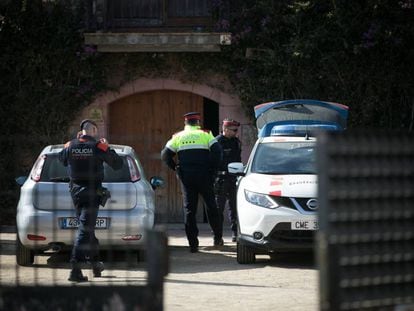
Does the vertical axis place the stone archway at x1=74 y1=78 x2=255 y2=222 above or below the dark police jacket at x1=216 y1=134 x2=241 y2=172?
above

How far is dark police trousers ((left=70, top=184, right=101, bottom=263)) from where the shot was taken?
7723 millimetres

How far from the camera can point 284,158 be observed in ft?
40.7

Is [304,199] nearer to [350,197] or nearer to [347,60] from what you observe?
[347,60]

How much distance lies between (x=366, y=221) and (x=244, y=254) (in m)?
8.17

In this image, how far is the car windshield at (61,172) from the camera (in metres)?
11.6

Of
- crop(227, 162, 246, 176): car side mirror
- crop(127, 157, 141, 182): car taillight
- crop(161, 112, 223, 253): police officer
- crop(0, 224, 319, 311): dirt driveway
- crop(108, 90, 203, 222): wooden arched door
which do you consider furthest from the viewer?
crop(108, 90, 203, 222): wooden arched door

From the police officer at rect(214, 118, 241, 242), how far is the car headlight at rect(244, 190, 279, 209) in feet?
8.00

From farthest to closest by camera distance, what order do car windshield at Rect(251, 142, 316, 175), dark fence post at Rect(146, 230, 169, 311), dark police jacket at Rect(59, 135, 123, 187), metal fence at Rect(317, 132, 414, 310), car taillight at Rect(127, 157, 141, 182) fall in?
car windshield at Rect(251, 142, 316, 175)
car taillight at Rect(127, 157, 141, 182)
dark police jacket at Rect(59, 135, 123, 187)
dark fence post at Rect(146, 230, 169, 311)
metal fence at Rect(317, 132, 414, 310)

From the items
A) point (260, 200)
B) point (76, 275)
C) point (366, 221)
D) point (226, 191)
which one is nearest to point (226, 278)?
point (260, 200)

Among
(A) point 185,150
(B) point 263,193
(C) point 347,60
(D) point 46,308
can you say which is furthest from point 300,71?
(D) point 46,308

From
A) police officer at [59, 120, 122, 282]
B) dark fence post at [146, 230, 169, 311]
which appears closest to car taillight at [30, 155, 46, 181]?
police officer at [59, 120, 122, 282]

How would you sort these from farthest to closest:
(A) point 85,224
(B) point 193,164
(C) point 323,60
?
1. (C) point 323,60
2. (B) point 193,164
3. (A) point 85,224

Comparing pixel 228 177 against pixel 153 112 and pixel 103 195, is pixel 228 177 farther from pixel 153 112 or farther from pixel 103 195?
pixel 103 195

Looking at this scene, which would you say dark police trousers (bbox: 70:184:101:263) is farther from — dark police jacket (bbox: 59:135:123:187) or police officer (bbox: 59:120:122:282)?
dark police jacket (bbox: 59:135:123:187)
